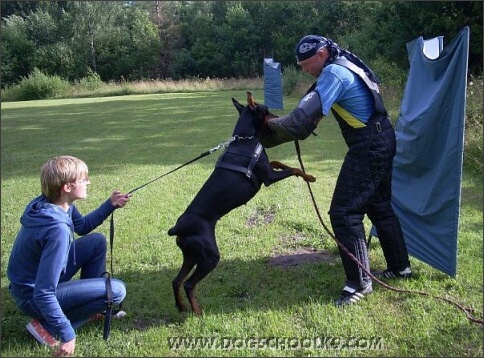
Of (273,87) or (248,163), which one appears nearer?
(248,163)

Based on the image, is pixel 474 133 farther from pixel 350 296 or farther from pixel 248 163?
pixel 248 163

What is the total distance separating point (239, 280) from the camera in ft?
11.9

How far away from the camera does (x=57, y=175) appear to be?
2656 mm

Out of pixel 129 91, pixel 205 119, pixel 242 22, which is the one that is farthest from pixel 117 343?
pixel 242 22

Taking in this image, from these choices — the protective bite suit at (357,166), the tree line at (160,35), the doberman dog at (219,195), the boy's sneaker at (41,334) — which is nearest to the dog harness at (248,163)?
the doberman dog at (219,195)

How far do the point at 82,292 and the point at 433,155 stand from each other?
2675 mm

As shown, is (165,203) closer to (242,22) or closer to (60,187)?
(60,187)

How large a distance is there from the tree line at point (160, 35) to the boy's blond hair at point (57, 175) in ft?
92.2

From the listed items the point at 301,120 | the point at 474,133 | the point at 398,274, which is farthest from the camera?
the point at 474,133

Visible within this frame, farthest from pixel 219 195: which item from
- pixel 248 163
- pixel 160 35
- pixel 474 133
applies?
pixel 160 35

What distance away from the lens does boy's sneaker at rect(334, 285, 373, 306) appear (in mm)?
3135

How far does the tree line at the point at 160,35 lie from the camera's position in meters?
33.0

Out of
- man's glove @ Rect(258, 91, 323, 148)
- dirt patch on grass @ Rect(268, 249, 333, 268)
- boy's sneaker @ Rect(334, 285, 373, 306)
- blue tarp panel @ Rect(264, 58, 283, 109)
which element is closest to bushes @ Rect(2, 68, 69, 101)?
blue tarp panel @ Rect(264, 58, 283, 109)

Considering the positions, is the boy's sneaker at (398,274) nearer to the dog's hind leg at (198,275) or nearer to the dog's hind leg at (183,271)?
the dog's hind leg at (198,275)
